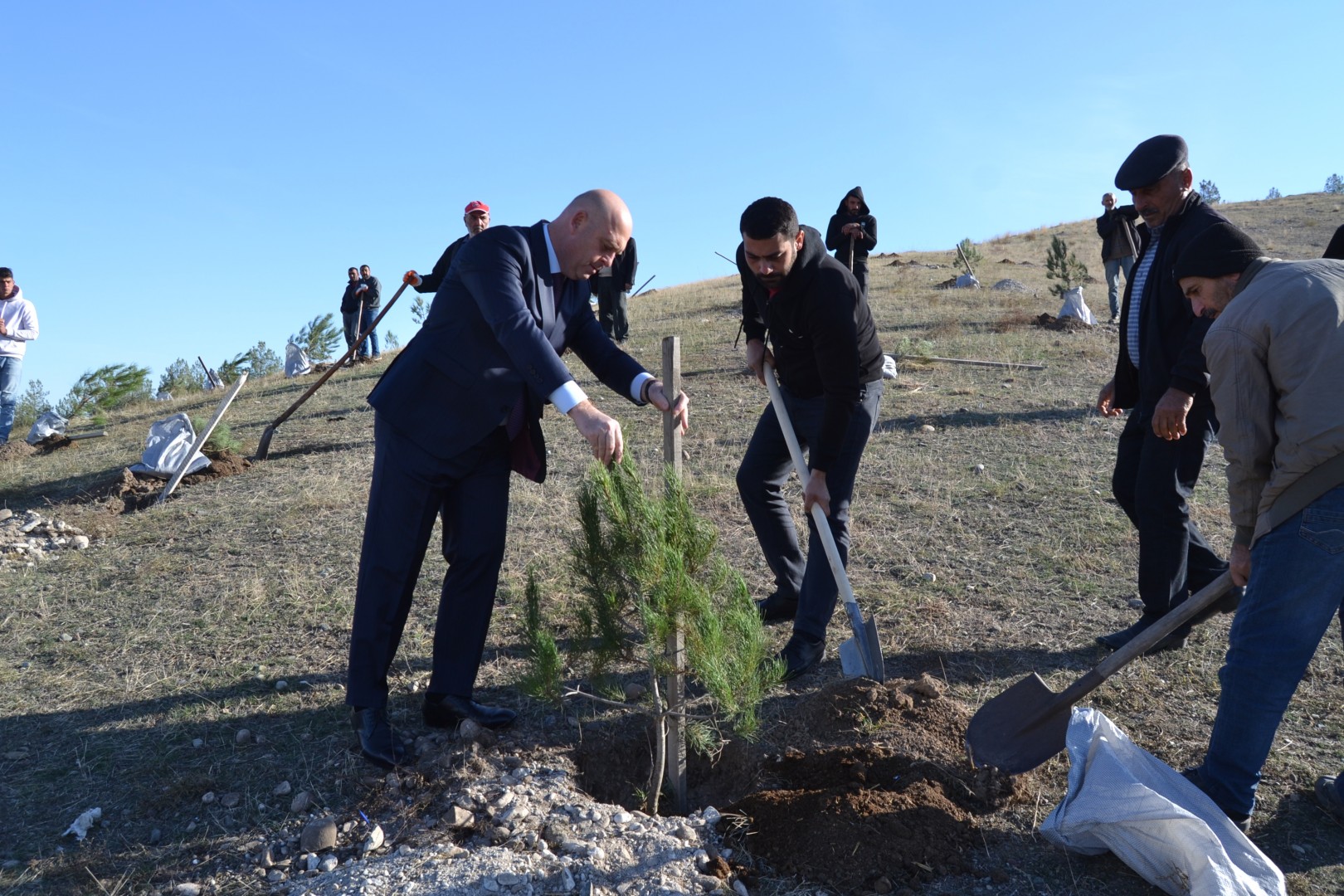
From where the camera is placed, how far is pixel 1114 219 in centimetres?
1280

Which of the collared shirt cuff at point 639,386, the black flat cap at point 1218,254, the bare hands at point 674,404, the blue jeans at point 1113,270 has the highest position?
the blue jeans at point 1113,270

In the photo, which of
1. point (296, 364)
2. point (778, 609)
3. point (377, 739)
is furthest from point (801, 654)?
point (296, 364)

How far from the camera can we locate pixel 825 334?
357 centimetres

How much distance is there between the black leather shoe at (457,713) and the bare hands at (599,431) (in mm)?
1301

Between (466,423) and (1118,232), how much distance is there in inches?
483

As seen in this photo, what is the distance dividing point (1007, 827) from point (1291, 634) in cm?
97

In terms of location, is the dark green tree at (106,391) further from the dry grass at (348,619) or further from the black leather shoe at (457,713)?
the black leather shoe at (457,713)

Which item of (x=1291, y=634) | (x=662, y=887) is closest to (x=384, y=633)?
(x=662, y=887)

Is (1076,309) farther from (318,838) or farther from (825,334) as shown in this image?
(318,838)

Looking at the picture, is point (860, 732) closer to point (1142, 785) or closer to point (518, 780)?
point (1142, 785)

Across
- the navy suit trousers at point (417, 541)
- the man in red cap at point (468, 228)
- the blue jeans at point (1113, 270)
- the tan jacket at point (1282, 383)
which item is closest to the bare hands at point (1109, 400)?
the tan jacket at point (1282, 383)

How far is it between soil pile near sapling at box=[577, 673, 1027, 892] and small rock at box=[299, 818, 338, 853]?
85 centimetres

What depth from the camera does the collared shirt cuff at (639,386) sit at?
318 centimetres

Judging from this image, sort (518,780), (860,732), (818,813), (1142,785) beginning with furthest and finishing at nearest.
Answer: (860,732)
(518,780)
(818,813)
(1142,785)
